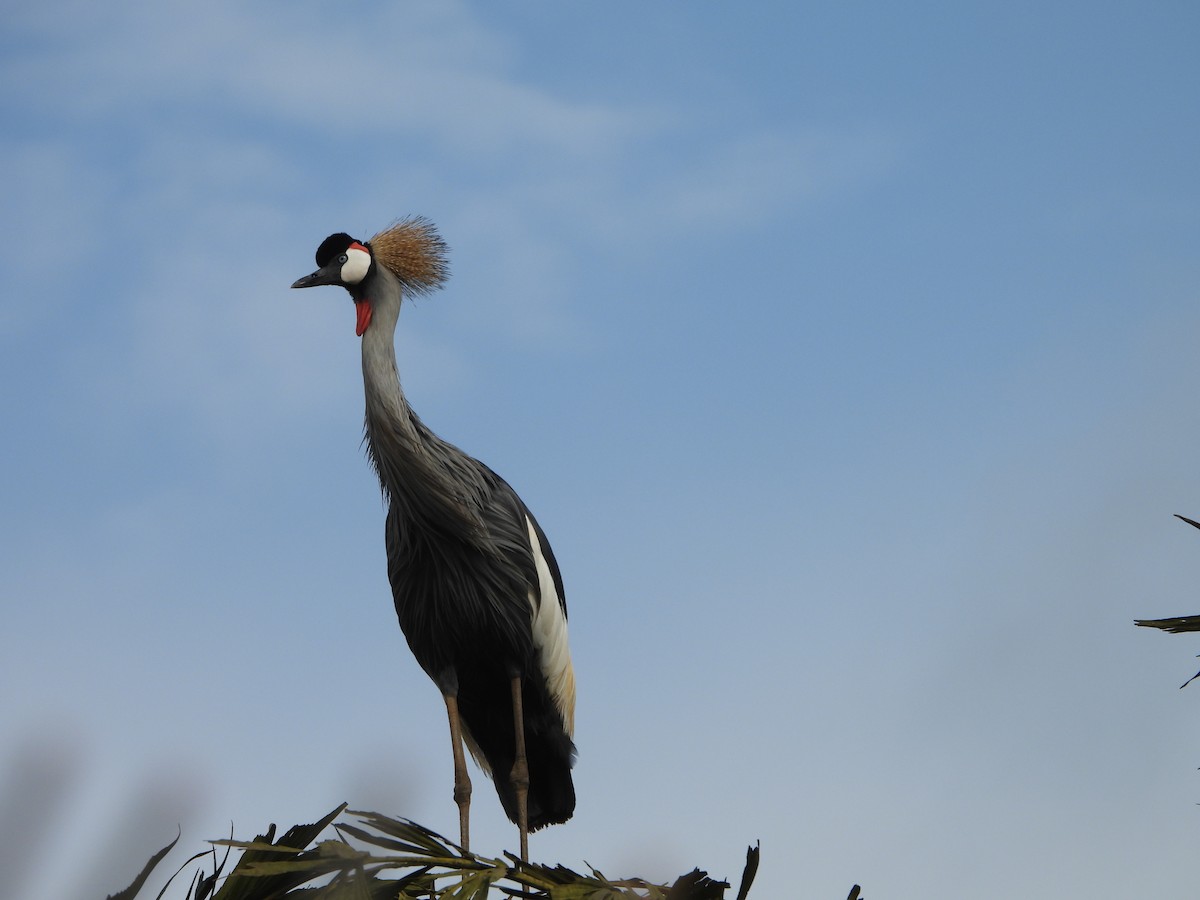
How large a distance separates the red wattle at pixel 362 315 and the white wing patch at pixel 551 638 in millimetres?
1152

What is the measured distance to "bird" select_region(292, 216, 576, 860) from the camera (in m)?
5.71

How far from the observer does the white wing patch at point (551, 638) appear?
19.6 ft

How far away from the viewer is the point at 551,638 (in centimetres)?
609

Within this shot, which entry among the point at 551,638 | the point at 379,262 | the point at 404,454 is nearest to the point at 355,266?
the point at 379,262

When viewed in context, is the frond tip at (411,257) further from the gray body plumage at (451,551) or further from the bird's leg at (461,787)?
the bird's leg at (461,787)

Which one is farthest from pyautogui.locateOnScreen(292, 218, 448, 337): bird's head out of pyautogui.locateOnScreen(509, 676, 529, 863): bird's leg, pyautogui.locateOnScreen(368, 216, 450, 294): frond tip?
pyautogui.locateOnScreen(509, 676, 529, 863): bird's leg

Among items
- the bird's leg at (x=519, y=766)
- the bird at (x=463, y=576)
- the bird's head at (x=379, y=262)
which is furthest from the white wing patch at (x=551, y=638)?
the bird's head at (x=379, y=262)

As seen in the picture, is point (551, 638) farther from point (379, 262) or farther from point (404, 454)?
point (379, 262)

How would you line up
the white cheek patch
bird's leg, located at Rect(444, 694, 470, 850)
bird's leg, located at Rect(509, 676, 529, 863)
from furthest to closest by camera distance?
the white cheek patch < bird's leg, located at Rect(509, 676, 529, 863) < bird's leg, located at Rect(444, 694, 470, 850)

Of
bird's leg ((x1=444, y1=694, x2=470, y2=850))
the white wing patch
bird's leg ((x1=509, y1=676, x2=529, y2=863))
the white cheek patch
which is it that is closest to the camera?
bird's leg ((x1=444, y1=694, x2=470, y2=850))

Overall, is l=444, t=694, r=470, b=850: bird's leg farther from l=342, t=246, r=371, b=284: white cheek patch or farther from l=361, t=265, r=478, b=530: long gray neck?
l=342, t=246, r=371, b=284: white cheek patch

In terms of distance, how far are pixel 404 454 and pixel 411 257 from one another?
124cm

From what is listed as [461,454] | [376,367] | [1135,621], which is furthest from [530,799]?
[1135,621]

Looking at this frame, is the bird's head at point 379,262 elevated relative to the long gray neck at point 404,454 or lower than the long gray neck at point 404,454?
elevated
